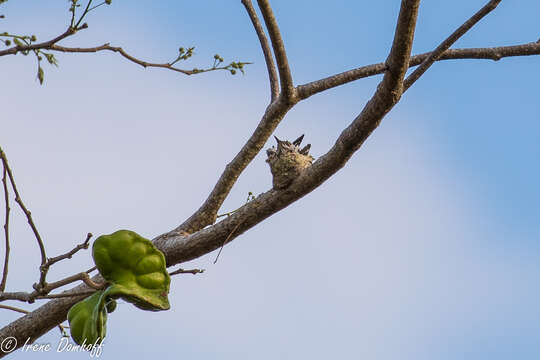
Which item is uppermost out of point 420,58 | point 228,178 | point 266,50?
point 266,50

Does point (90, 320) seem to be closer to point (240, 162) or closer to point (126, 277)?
point (126, 277)

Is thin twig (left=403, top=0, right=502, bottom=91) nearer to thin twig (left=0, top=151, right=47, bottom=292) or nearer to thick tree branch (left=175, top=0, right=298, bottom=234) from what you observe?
thick tree branch (left=175, top=0, right=298, bottom=234)

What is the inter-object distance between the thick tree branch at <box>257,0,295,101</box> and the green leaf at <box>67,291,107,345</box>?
200 cm

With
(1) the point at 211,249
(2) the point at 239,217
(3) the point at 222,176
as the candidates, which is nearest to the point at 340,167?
(2) the point at 239,217

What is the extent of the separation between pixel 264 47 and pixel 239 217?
1486 millimetres

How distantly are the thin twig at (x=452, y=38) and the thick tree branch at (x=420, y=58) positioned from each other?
393 mm

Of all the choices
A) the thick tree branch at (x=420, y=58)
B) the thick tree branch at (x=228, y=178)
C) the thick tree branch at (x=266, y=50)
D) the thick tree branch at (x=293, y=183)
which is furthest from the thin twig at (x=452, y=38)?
the thick tree branch at (x=266, y=50)

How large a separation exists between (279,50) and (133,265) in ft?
6.20

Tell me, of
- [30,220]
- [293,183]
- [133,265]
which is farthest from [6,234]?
[293,183]

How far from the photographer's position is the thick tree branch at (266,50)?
193 inches

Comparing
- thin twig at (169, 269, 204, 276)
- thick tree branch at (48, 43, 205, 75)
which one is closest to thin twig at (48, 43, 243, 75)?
thick tree branch at (48, 43, 205, 75)

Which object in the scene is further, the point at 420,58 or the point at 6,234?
the point at 420,58

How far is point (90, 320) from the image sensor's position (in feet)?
8.79

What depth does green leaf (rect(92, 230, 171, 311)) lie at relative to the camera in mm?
2836
